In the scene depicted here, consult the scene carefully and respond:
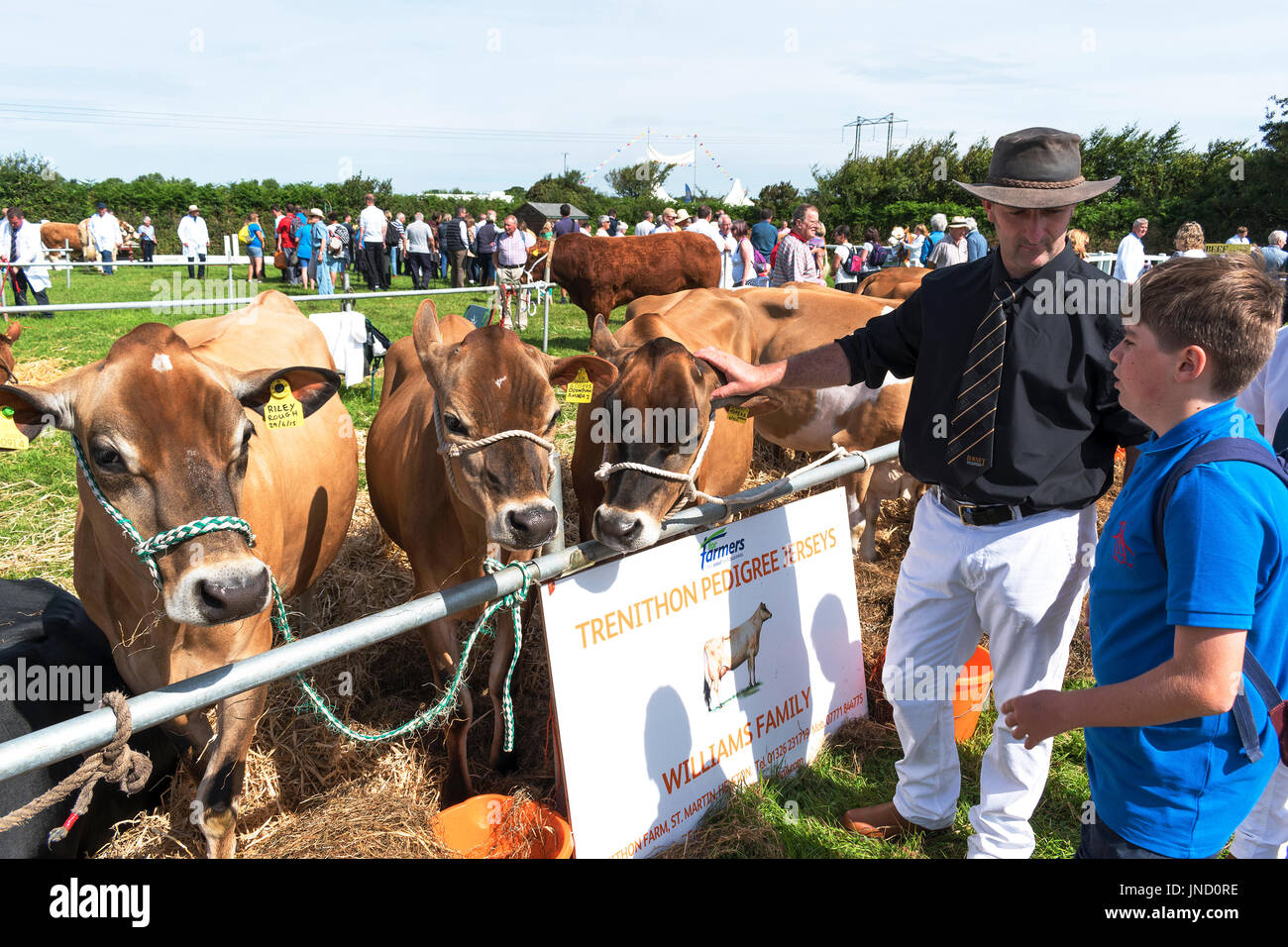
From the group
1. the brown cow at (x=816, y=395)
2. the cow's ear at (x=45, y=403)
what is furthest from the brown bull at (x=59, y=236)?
the cow's ear at (x=45, y=403)

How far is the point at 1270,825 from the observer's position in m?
2.87

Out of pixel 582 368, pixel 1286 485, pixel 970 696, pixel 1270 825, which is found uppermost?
pixel 582 368

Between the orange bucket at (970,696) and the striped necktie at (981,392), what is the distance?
1.58 m

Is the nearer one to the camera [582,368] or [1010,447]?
[1010,447]

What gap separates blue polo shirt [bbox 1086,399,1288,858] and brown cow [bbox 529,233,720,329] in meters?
14.6

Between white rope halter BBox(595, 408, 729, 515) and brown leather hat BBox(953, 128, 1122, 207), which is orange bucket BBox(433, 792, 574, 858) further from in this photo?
brown leather hat BBox(953, 128, 1122, 207)

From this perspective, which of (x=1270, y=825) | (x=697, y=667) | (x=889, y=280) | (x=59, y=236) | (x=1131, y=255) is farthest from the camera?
(x=59, y=236)

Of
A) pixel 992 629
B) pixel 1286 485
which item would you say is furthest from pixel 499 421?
pixel 1286 485

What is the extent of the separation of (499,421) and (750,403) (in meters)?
1.14

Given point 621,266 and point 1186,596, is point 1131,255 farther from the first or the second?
point 1186,596

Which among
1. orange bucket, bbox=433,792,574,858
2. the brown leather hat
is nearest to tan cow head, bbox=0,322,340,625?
orange bucket, bbox=433,792,574,858

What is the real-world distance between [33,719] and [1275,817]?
3.98m

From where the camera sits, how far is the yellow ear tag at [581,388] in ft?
12.1

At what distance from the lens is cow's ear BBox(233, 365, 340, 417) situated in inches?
110
